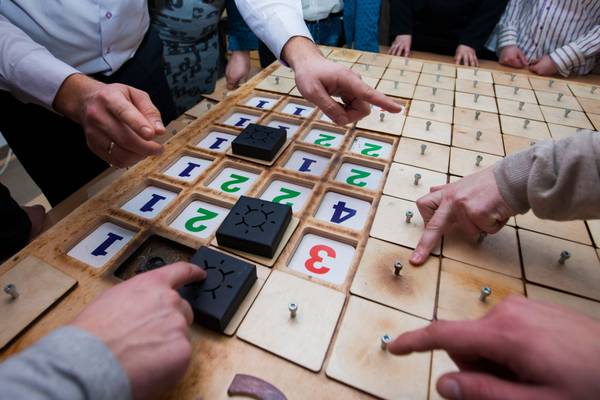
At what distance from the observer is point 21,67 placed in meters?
0.84

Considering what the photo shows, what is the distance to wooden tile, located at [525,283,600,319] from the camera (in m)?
0.64

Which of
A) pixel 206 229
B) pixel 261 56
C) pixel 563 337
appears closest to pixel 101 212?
pixel 206 229

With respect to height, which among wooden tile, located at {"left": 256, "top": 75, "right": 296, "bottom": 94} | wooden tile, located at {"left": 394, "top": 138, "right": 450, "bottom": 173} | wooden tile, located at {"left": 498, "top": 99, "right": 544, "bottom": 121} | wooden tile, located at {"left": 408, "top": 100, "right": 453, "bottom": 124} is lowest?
wooden tile, located at {"left": 498, "top": 99, "right": 544, "bottom": 121}

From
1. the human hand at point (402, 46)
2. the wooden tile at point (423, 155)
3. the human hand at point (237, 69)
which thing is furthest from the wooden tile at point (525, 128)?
the human hand at point (237, 69)

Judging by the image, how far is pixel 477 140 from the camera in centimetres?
112

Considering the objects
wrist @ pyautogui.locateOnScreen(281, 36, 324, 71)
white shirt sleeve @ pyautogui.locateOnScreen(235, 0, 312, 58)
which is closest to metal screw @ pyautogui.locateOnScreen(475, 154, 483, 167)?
wrist @ pyautogui.locateOnScreen(281, 36, 324, 71)

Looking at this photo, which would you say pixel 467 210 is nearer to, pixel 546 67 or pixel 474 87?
pixel 474 87

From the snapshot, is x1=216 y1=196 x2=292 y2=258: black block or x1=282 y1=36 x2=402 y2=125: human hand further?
x1=282 y1=36 x2=402 y2=125: human hand

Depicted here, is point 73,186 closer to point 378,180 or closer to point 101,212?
point 101,212

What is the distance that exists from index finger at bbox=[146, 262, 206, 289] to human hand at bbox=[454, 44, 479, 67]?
1873 millimetres

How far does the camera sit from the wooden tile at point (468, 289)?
0.64 meters

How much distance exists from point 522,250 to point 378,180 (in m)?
0.38

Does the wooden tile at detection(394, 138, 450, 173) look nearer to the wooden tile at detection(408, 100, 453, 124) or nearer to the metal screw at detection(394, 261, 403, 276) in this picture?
the wooden tile at detection(408, 100, 453, 124)

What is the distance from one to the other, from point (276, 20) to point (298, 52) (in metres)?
0.17
